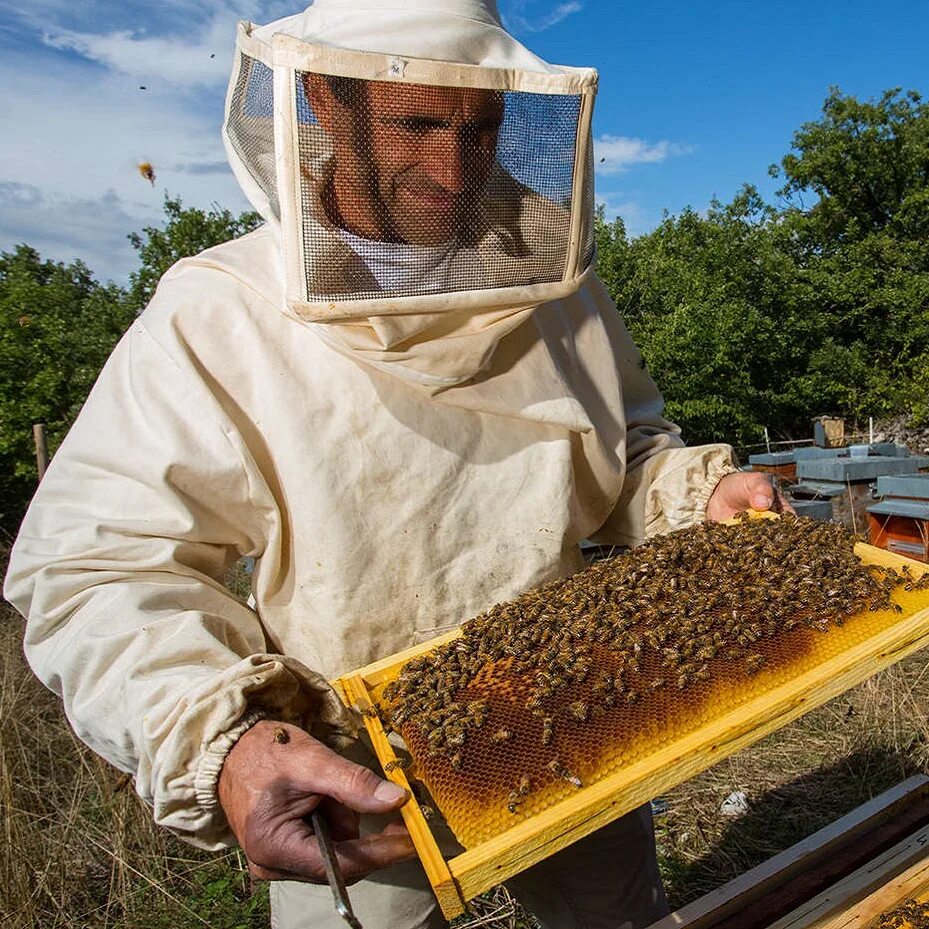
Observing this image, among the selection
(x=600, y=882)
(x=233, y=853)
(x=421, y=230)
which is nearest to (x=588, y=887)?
(x=600, y=882)

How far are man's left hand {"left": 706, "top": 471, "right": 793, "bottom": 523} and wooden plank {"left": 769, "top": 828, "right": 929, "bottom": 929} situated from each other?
1.17 m

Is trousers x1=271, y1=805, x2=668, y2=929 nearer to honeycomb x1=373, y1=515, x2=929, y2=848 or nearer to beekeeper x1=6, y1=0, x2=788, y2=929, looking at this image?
beekeeper x1=6, y1=0, x2=788, y2=929

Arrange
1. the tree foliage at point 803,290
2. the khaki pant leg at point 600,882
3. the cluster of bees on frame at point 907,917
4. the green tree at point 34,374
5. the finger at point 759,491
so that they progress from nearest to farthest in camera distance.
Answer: the cluster of bees on frame at point 907,917 → the khaki pant leg at point 600,882 → the finger at point 759,491 → the green tree at point 34,374 → the tree foliage at point 803,290

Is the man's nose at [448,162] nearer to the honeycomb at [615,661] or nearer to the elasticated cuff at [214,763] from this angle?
the honeycomb at [615,661]

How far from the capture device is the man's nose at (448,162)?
2039mm

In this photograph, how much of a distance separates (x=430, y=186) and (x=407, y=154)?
10 centimetres

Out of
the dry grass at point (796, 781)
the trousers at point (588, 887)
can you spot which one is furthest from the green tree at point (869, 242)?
the trousers at point (588, 887)

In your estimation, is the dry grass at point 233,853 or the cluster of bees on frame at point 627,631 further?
the dry grass at point 233,853

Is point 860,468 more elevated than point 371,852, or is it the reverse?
point 371,852

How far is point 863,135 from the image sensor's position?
2991 cm

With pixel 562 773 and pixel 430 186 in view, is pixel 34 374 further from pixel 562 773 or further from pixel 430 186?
pixel 562 773

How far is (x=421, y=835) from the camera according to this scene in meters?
1.54

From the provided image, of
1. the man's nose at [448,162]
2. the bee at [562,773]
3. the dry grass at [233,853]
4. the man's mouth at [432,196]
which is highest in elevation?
the man's nose at [448,162]

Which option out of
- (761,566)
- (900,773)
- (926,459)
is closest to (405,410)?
(761,566)
